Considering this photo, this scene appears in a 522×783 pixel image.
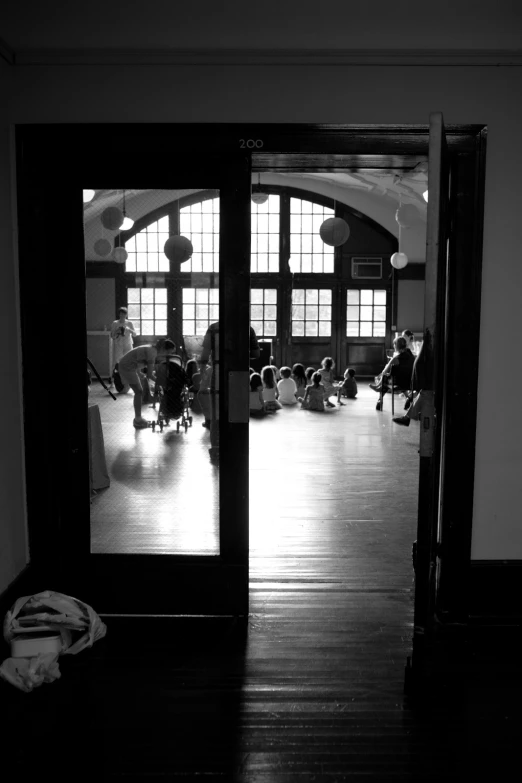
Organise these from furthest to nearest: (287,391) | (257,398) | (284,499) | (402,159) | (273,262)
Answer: (273,262)
(287,391)
(257,398)
(284,499)
(402,159)

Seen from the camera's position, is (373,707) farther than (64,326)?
No

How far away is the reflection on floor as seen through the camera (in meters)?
4.12

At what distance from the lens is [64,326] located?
3.23 m

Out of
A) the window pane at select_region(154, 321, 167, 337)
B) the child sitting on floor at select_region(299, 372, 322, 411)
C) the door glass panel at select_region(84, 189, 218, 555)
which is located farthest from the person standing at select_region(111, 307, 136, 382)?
the child sitting on floor at select_region(299, 372, 322, 411)

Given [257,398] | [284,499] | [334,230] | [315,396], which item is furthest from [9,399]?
[315,396]

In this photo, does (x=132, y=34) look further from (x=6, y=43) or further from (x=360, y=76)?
(x=360, y=76)

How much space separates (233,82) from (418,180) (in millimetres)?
9451

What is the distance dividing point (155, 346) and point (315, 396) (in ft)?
23.1

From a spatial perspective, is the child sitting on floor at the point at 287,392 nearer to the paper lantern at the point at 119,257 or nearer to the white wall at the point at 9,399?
the paper lantern at the point at 119,257

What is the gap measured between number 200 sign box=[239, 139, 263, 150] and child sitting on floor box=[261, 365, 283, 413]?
23.8 feet

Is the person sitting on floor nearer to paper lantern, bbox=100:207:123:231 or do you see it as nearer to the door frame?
paper lantern, bbox=100:207:123:231

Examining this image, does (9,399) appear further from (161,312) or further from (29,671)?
(29,671)

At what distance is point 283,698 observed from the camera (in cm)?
262

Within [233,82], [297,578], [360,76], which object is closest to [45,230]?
[233,82]
